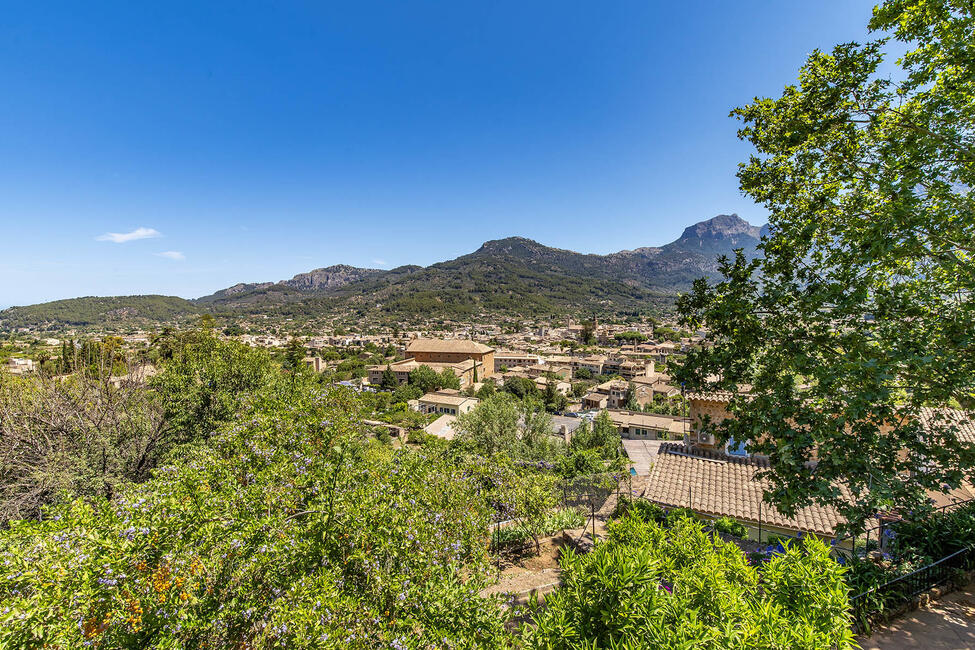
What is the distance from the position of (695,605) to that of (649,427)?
98.8 feet

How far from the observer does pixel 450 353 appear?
63.4 metres

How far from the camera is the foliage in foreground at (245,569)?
8.95 ft

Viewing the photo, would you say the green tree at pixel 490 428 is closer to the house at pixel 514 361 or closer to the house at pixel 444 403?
the house at pixel 444 403

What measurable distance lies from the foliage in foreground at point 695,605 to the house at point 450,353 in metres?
58.1

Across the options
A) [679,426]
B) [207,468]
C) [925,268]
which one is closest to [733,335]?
[925,268]

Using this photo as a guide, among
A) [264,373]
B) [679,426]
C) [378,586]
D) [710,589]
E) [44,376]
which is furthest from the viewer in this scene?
[679,426]

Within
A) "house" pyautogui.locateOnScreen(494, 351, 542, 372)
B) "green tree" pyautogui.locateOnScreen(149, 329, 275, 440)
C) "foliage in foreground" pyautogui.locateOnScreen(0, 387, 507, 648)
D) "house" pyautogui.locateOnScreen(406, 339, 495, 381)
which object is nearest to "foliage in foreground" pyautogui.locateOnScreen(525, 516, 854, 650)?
"foliage in foreground" pyautogui.locateOnScreen(0, 387, 507, 648)

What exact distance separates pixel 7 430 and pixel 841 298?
16246 mm

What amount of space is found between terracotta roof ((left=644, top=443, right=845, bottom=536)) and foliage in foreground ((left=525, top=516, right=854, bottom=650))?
16.9ft

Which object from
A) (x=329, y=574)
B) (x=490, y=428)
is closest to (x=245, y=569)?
(x=329, y=574)

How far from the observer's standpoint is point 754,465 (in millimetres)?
9617

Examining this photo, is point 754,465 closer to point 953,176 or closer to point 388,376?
point 953,176

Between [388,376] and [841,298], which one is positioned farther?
[388,376]

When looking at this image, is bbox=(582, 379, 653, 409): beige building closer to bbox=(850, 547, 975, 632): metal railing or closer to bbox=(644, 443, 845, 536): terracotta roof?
bbox=(644, 443, 845, 536): terracotta roof
